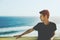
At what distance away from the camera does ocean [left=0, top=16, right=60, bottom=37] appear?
1.83m

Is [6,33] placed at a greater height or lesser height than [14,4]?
lesser

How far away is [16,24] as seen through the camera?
6.03ft

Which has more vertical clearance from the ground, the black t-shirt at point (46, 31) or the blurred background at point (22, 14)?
the blurred background at point (22, 14)

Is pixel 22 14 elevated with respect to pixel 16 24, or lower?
elevated

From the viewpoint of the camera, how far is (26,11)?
1.86 meters

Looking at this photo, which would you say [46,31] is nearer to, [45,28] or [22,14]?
[45,28]

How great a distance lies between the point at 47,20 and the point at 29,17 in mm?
214

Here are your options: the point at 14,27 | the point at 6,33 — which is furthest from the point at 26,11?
the point at 6,33

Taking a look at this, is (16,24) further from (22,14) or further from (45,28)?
(45,28)

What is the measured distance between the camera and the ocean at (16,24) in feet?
6.00

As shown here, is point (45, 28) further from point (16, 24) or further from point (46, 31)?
point (16, 24)

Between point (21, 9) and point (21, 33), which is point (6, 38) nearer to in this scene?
point (21, 33)

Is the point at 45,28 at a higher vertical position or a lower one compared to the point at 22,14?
lower

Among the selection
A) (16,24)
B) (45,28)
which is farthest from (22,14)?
(45,28)
